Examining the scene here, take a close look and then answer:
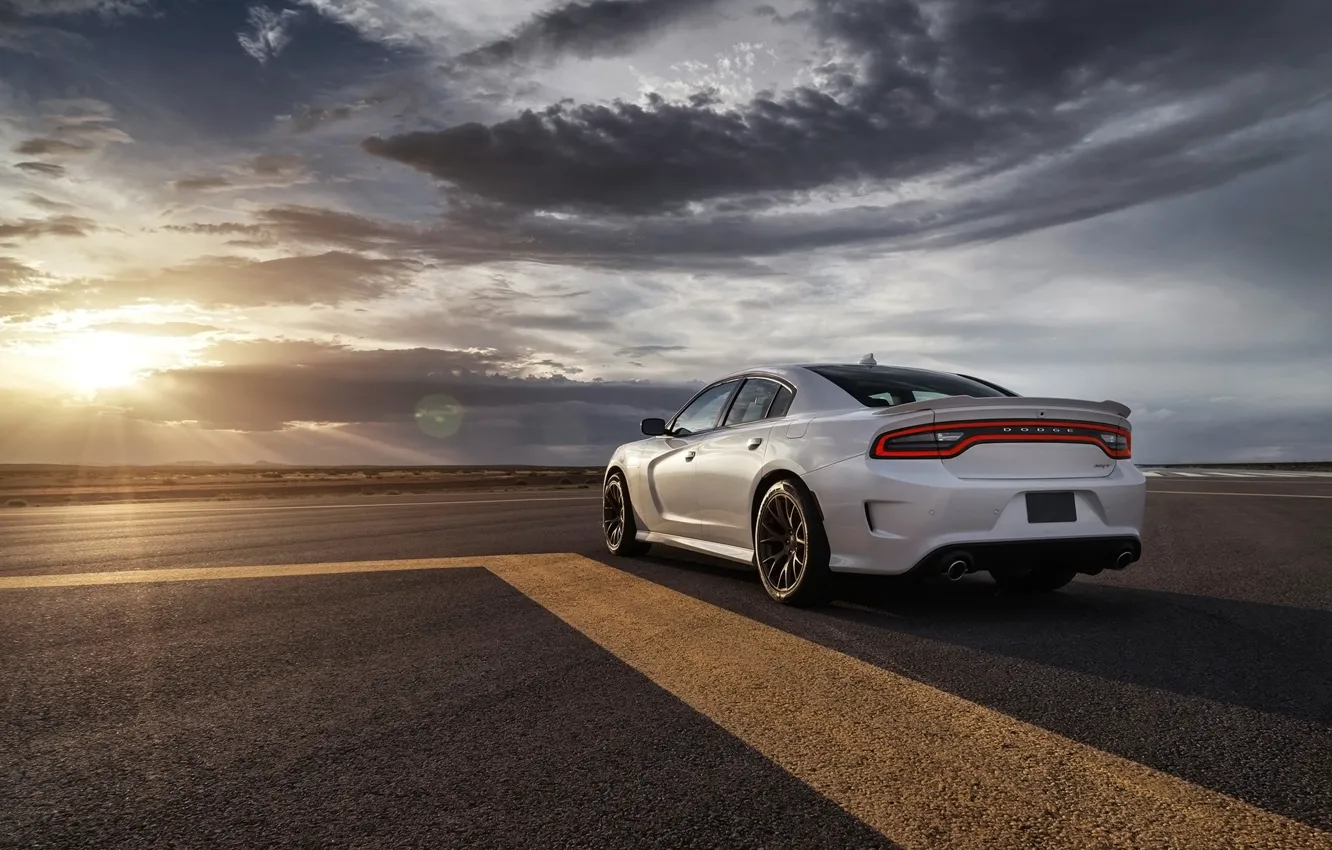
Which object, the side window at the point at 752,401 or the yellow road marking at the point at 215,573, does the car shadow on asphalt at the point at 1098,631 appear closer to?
the side window at the point at 752,401

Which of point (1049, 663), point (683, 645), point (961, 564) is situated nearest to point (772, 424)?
point (961, 564)

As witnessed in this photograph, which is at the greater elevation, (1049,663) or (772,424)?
(772,424)

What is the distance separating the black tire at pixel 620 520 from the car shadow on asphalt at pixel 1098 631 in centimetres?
147

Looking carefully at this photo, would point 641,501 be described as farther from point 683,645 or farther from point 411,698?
point 411,698

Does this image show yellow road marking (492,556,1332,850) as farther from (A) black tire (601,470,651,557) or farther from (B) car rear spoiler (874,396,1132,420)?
(A) black tire (601,470,651,557)

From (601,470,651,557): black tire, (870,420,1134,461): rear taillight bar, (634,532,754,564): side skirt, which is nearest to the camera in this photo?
(870,420,1134,461): rear taillight bar

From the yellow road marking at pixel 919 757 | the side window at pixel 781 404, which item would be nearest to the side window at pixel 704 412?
the side window at pixel 781 404

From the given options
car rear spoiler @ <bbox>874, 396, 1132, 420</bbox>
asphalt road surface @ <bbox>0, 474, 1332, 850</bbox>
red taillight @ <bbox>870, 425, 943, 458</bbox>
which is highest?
car rear spoiler @ <bbox>874, 396, 1132, 420</bbox>

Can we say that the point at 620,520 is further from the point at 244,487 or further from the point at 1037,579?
the point at 244,487

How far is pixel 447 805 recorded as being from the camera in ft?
8.93

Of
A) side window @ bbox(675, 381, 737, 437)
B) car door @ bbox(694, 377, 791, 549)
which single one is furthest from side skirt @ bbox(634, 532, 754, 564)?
side window @ bbox(675, 381, 737, 437)

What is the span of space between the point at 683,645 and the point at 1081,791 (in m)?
2.31

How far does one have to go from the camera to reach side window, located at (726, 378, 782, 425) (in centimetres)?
678

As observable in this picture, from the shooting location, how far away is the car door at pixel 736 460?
6.52m
